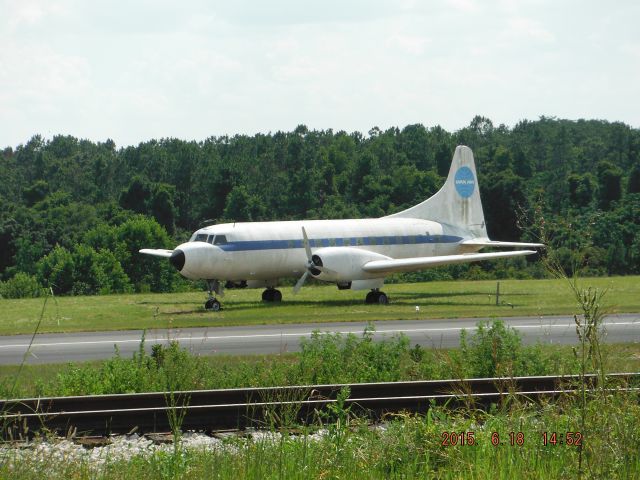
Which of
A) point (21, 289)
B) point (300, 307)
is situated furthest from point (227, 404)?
point (21, 289)

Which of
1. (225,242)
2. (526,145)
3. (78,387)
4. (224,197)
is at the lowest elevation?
(78,387)

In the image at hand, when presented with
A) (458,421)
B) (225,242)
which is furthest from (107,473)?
(225,242)

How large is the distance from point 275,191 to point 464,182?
68.4 meters

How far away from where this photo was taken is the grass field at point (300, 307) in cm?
2995

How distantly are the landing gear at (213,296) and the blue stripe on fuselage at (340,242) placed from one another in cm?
145

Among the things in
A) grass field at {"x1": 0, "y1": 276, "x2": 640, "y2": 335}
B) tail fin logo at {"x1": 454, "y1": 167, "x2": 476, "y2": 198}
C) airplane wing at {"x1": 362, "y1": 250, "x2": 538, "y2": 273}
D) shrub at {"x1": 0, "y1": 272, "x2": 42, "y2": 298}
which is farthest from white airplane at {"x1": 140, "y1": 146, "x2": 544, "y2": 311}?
shrub at {"x1": 0, "y1": 272, "x2": 42, "y2": 298}

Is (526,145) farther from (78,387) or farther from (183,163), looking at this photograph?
(78,387)

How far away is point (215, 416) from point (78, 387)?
13.3 ft

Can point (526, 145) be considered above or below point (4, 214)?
above

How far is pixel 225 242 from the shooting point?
34.5m

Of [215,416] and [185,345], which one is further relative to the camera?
[185,345]

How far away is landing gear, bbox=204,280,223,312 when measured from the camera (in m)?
33.8

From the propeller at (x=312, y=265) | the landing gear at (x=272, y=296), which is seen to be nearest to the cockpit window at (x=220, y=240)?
the propeller at (x=312, y=265)

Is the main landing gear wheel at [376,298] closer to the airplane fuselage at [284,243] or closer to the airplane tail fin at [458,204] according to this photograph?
the airplane fuselage at [284,243]
